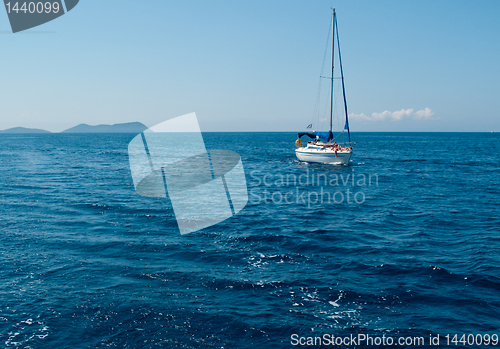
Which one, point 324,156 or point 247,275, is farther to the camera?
point 324,156

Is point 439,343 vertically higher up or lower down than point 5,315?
lower down

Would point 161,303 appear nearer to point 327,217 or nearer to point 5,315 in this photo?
point 5,315

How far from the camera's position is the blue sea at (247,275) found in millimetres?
8750

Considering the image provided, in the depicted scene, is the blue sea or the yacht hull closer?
the blue sea

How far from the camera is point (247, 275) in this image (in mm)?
11984

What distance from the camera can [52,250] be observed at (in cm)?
1392

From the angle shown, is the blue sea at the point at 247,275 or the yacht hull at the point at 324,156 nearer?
the blue sea at the point at 247,275

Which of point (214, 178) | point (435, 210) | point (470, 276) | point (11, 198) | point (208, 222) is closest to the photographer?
point (470, 276)

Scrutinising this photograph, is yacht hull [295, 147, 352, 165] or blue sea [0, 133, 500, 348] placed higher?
yacht hull [295, 147, 352, 165]

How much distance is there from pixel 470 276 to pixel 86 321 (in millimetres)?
12832

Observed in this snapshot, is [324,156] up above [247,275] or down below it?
above

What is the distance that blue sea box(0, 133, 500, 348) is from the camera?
28.7 ft

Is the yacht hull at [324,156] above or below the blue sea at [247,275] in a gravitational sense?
above

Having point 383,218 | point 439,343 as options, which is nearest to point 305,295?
point 439,343
